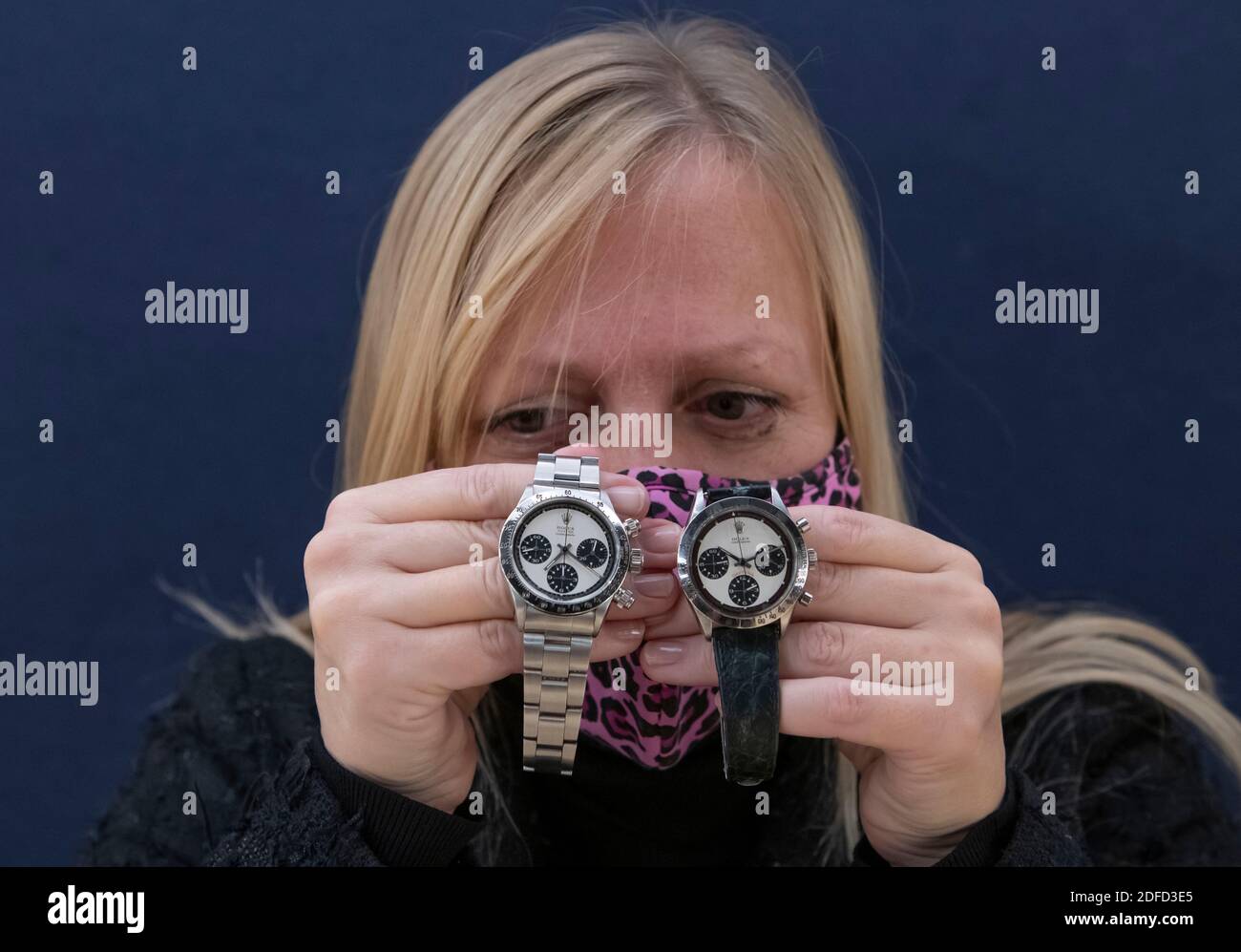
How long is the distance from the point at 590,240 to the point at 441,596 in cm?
58

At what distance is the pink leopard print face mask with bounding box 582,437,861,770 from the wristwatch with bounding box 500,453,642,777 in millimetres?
170

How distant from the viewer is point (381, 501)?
4.11 ft

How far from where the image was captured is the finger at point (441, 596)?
1.20 meters

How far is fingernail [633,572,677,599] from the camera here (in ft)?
4.15

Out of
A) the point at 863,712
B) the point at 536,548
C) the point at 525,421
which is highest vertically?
the point at 525,421

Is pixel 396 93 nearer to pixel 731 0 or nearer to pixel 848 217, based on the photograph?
pixel 731 0

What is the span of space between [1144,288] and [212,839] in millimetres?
1847

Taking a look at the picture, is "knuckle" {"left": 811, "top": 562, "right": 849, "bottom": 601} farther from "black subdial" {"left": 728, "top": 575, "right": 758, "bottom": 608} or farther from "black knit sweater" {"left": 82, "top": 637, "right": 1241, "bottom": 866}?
"black knit sweater" {"left": 82, "top": 637, "right": 1241, "bottom": 866}

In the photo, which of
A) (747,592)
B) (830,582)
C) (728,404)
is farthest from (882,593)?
(728,404)

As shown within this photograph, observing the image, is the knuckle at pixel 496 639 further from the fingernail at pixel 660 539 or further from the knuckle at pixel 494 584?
the fingernail at pixel 660 539

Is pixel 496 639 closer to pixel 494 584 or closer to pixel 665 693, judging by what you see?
pixel 494 584

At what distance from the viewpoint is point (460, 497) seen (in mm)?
1235

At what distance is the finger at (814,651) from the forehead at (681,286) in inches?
15.8

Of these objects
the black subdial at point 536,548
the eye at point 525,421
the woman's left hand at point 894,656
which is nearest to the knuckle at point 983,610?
the woman's left hand at point 894,656
